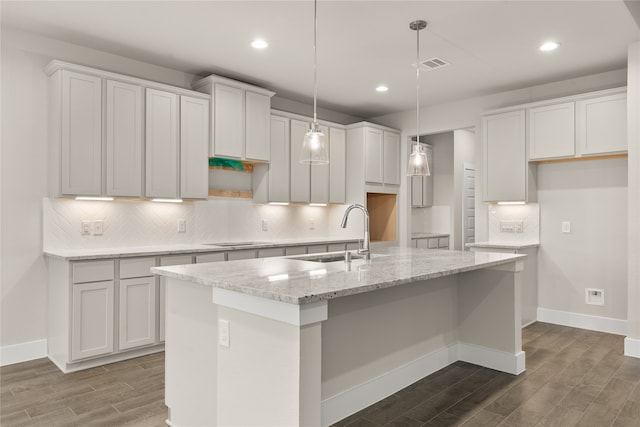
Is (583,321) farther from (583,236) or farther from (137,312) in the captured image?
(137,312)

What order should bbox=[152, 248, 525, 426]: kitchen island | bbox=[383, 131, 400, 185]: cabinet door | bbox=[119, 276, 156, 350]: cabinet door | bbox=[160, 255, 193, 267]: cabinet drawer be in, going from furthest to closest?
bbox=[383, 131, 400, 185]: cabinet door → bbox=[160, 255, 193, 267]: cabinet drawer → bbox=[119, 276, 156, 350]: cabinet door → bbox=[152, 248, 525, 426]: kitchen island

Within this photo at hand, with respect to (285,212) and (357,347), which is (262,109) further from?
(357,347)

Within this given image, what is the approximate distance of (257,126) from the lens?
4918 mm

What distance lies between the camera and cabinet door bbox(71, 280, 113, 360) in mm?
3354

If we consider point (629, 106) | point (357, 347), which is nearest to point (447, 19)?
point (629, 106)

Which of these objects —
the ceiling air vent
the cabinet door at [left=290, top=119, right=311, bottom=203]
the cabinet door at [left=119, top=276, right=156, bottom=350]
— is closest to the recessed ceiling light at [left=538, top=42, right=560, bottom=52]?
the ceiling air vent

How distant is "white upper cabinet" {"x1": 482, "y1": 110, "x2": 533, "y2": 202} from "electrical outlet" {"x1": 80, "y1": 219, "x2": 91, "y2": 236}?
14.6 feet

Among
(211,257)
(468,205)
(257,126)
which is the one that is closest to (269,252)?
(211,257)

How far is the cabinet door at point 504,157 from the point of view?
16.5ft

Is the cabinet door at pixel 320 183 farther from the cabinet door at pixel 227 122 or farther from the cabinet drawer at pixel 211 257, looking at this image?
the cabinet drawer at pixel 211 257

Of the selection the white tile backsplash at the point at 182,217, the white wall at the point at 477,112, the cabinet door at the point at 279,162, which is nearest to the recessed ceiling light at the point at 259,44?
the cabinet door at the point at 279,162

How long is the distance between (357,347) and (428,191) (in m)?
5.31

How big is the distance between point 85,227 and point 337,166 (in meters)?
3.31

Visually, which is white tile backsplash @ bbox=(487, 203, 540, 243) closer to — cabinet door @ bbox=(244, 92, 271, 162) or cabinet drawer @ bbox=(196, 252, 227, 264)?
cabinet door @ bbox=(244, 92, 271, 162)
